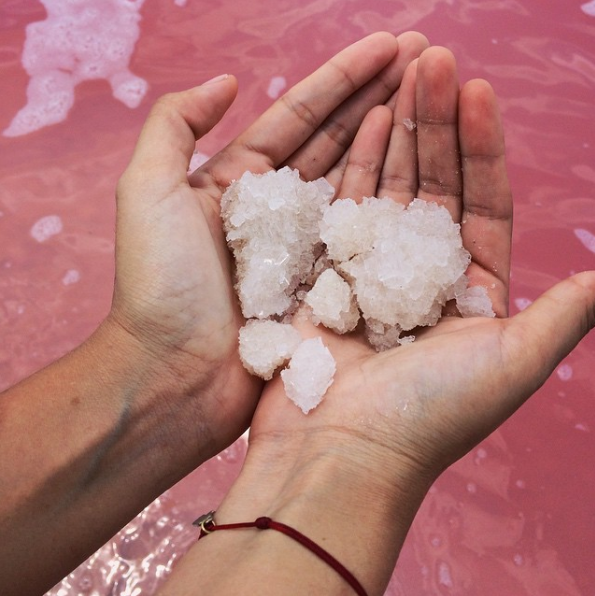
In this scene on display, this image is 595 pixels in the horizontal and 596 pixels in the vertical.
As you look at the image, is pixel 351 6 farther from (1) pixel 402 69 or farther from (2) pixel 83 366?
(2) pixel 83 366

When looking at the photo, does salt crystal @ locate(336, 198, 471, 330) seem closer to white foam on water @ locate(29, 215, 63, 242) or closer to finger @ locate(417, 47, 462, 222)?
finger @ locate(417, 47, 462, 222)

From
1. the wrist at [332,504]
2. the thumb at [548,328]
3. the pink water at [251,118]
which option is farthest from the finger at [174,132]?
the pink water at [251,118]

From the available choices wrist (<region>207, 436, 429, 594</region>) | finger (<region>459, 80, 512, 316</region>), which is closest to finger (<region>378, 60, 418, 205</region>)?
finger (<region>459, 80, 512, 316</region>)

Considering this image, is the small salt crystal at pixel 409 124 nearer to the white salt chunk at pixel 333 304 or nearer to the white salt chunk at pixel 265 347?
the white salt chunk at pixel 333 304

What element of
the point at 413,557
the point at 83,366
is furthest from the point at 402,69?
the point at 413,557

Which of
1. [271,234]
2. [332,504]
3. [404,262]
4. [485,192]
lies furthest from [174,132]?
[332,504]

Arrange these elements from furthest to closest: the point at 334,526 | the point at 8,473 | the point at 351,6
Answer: the point at 351,6 → the point at 8,473 → the point at 334,526

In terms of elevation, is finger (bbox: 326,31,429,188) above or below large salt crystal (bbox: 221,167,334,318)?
above
